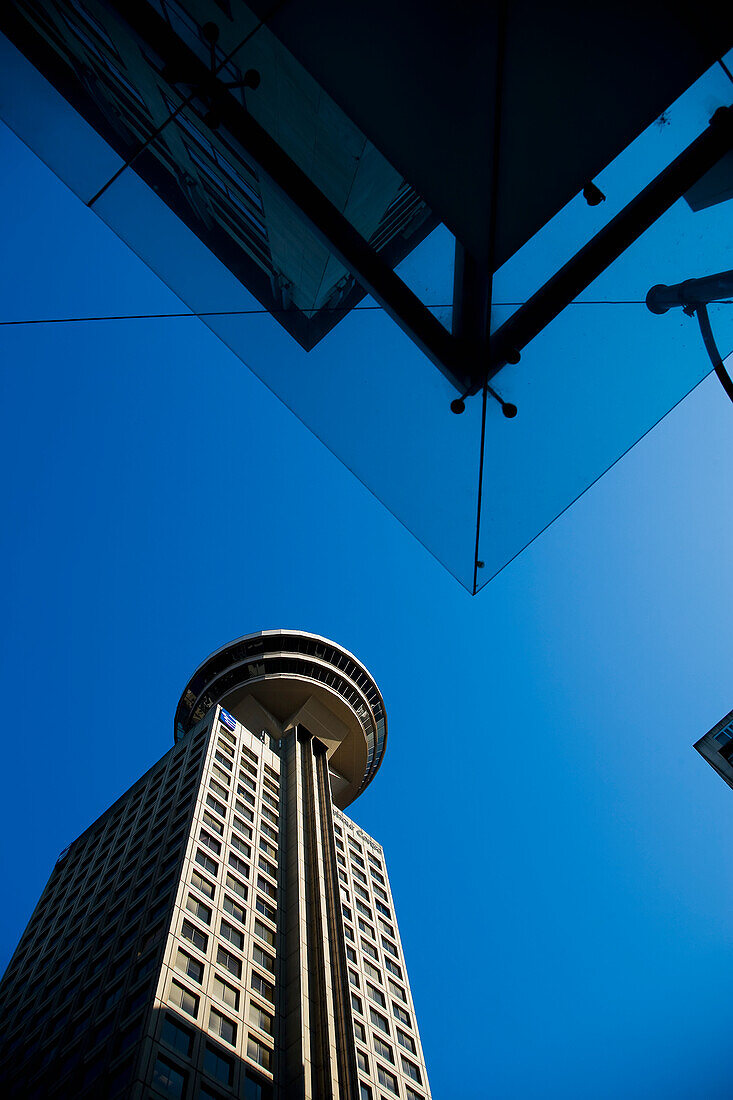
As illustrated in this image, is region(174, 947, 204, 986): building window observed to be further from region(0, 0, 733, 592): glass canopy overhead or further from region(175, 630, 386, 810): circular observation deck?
region(175, 630, 386, 810): circular observation deck

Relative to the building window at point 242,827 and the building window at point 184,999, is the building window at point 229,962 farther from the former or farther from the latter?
the building window at point 242,827

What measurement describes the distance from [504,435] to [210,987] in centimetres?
3426

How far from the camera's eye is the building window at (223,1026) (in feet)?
94.9

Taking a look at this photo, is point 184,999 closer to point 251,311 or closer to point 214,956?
point 214,956

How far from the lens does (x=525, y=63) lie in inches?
123

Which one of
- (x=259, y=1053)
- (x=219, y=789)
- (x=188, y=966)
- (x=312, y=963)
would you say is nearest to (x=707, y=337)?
(x=188, y=966)

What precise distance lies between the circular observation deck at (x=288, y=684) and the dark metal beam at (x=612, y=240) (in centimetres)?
6649

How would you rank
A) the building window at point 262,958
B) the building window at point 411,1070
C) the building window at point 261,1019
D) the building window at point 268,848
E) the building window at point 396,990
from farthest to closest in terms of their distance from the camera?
the building window at point 268,848 → the building window at point 396,990 → the building window at point 411,1070 → the building window at point 262,958 → the building window at point 261,1019

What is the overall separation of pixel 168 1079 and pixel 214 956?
325 inches

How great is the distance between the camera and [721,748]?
54188mm

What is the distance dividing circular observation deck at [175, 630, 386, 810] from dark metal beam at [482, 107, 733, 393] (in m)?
66.5

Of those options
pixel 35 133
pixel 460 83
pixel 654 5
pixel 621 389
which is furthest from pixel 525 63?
pixel 35 133

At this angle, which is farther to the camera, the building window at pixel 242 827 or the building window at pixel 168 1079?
the building window at pixel 242 827

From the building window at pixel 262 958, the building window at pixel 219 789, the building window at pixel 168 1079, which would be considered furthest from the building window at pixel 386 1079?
the building window at pixel 219 789
